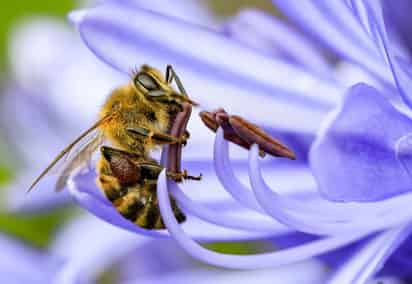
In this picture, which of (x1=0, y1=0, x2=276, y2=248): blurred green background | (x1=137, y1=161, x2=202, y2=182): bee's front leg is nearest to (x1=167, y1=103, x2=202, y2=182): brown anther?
(x1=137, y1=161, x2=202, y2=182): bee's front leg

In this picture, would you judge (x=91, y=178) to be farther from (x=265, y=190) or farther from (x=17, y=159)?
(x=17, y=159)

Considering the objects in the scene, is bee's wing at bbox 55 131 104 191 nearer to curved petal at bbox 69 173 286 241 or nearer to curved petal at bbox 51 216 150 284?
curved petal at bbox 69 173 286 241

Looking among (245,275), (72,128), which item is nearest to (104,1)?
(245,275)

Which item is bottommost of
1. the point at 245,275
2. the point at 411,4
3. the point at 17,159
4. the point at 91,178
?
the point at 17,159

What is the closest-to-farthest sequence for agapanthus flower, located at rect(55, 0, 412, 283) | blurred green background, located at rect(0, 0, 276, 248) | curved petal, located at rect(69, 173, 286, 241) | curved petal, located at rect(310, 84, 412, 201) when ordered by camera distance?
curved petal, located at rect(310, 84, 412, 201) → agapanthus flower, located at rect(55, 0, 412, 283) → curved petal, located at rect(69, 173, 286, 241) → blurred green background, located at rect(0, 0, 276, 248)

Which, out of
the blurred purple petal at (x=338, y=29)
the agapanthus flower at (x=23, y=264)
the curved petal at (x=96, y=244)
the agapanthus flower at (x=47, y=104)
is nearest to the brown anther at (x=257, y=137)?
the blurred purple petal at (x=338, y=29)

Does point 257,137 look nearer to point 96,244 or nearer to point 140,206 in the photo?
point 140,206
